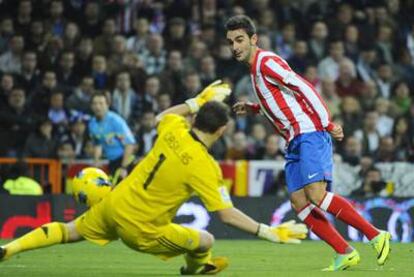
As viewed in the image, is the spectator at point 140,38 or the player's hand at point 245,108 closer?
the player's hand at point 245,108

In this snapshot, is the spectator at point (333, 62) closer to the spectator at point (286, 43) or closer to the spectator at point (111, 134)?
the spectator at point (286, 43)

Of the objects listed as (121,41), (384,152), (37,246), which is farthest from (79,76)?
(37,246)

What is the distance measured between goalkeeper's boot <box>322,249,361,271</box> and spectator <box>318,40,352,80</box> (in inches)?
352

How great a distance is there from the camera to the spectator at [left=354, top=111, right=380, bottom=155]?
16.9m

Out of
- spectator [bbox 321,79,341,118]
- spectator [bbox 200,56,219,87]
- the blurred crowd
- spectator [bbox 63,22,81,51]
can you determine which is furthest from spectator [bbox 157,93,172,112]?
spectator [bbox 321,79,341,118]

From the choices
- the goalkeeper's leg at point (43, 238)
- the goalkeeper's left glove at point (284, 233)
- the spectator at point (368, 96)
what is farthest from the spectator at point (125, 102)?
the goalkeeper's left glove at point (284, 233)

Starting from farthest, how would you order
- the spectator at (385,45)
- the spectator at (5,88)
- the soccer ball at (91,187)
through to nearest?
the spectator at (385,45), the spectator at (5,88), the soccer ball at (91,187)

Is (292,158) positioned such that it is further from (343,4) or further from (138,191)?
(343,4)

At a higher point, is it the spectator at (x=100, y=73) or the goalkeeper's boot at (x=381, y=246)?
the spectator at (x=100, y=73)

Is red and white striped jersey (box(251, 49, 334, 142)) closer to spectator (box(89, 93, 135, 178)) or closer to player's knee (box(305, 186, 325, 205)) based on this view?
player's knee (box(305, 186, 325, 205))

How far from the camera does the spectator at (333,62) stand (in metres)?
18.3

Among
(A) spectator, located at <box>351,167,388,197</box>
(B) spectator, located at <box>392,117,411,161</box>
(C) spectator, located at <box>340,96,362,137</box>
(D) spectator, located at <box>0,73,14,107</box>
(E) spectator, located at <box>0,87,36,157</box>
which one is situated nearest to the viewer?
(A) spectator, located at <box>351,167,388,197</box>

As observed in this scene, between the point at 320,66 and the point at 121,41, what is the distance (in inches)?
130

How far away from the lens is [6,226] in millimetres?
14211
